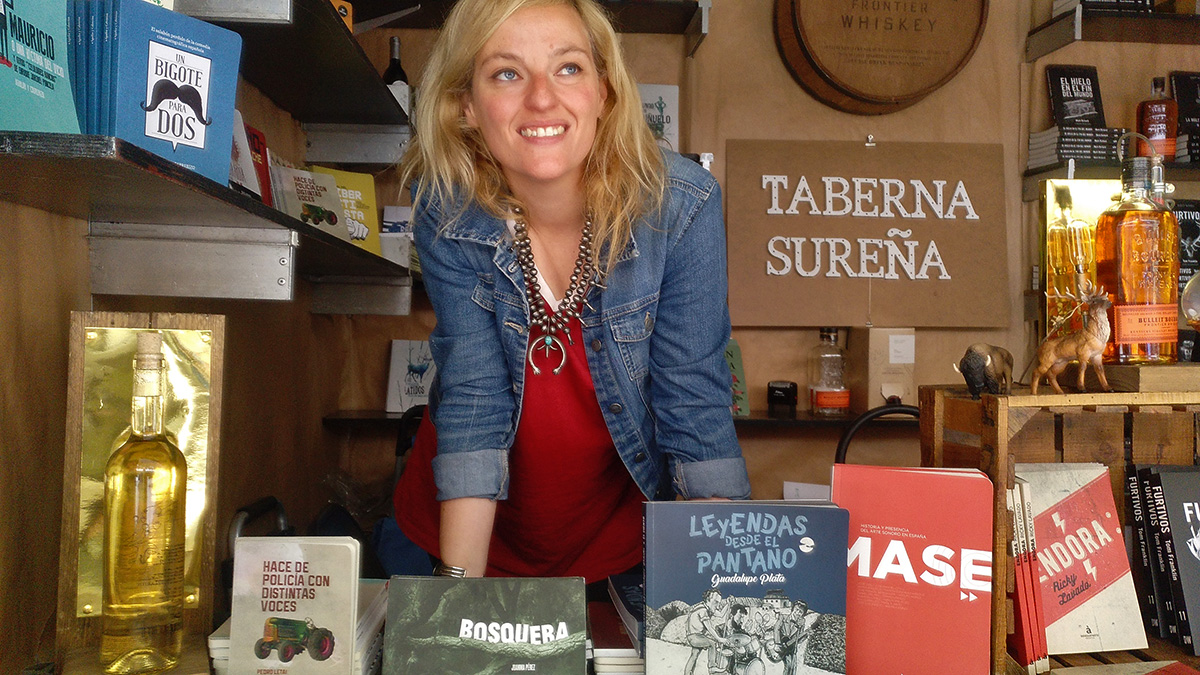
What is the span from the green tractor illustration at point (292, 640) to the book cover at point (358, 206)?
136 centimetres

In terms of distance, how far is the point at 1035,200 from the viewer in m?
2.77

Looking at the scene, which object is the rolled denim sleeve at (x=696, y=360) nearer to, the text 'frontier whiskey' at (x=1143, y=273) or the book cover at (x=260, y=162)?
the text 'frontier whiskey' at (x=1143, y=273)

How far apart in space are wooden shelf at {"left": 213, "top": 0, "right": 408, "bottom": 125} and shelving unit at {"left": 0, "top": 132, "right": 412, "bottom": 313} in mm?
333

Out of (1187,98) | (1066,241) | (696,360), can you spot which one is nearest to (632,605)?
(696,360)

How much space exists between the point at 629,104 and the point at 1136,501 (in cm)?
93

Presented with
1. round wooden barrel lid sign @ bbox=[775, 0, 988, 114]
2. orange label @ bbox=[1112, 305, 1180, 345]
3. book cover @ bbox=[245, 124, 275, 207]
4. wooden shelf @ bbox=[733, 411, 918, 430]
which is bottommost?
wooden shelf @ bbox=[733, 411, 918, 430]

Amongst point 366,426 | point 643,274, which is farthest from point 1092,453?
point 366,426

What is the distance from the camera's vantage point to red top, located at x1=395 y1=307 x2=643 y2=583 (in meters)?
1.39

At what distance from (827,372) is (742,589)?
78.4 inches

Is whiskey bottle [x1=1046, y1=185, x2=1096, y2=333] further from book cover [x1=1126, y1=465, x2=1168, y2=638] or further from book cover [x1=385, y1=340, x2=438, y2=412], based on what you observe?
book cover [x1=385, y1=340, x2=438, y2=412]

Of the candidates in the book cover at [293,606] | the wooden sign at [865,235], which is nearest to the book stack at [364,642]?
the book cover at [293,606]

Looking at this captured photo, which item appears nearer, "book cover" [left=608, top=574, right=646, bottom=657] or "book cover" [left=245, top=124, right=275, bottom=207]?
"book cover" [left=608, top=574, right=646, bottom=657]

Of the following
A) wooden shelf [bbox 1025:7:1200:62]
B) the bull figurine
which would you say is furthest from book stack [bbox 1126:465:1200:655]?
wooden shelf [bbox 1025:7:1200:62]

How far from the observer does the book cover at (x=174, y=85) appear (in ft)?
3.05
